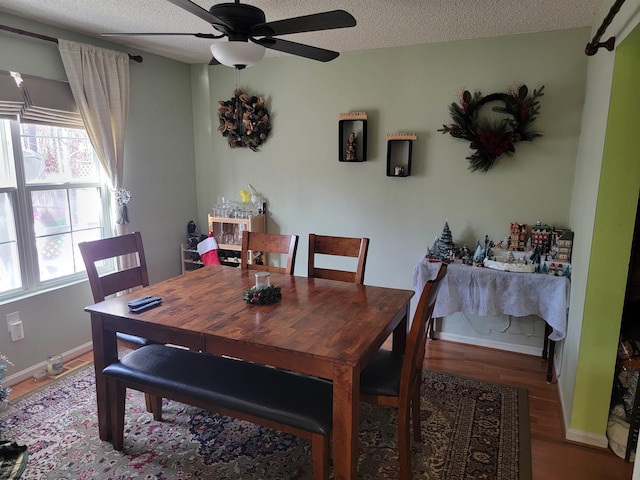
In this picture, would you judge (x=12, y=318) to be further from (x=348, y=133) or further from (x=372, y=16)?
(x=372, y=16)

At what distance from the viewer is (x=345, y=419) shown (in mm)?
1595

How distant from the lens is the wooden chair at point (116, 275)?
234 cm

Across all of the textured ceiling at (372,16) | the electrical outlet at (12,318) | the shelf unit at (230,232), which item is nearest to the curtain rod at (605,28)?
the textured ceiling at (372,16)

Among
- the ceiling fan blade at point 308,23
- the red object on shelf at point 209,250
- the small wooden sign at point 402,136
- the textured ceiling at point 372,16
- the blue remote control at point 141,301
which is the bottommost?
the red object on shelf at point 209,250

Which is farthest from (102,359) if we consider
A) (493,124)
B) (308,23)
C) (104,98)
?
(493,124)

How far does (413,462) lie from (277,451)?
0.68 meters

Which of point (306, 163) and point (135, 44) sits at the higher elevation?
point (135, 44)

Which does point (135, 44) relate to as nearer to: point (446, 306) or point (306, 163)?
point (306, 163)

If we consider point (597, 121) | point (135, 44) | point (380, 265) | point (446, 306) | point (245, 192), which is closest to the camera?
point (597, 121)

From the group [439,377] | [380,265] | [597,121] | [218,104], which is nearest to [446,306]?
[439,377]

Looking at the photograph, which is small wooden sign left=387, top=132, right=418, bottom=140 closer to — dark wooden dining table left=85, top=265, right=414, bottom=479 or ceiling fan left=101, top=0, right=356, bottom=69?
dark wooden dining table left=85, top=265, right=414, bottom=479

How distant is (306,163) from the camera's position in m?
3.91

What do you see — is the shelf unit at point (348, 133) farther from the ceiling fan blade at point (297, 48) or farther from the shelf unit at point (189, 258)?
the shelf unit at point (189, 258)

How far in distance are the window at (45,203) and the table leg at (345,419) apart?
8.22 feet
